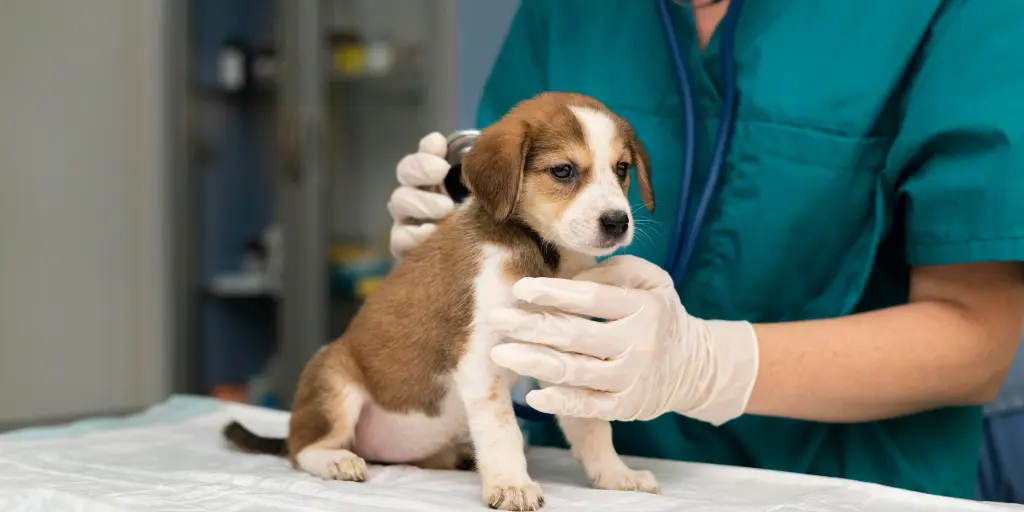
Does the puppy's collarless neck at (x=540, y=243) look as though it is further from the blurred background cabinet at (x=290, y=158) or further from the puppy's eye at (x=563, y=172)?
the blurred background cabinet at (x=290, y=158)

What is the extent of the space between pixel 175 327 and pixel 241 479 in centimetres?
254

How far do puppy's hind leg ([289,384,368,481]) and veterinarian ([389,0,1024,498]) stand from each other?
268 millimetres

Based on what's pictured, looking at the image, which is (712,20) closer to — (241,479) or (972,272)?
(972,272)

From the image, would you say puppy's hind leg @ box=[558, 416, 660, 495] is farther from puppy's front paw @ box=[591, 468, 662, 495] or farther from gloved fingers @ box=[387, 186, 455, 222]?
gloved fingers @ box=[387, 186, 455, 222]

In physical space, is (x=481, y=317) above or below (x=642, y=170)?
below

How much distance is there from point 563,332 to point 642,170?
0.82 ft

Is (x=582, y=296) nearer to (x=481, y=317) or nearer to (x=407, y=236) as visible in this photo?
(x=481, y=317)

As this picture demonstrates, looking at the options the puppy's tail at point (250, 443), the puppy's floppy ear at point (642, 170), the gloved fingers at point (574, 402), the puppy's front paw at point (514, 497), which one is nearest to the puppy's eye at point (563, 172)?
the puppy's floppy ear at point (642, 170)

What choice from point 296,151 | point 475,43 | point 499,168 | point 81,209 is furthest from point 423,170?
point 81,209

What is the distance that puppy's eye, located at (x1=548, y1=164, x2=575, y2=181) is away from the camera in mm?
979

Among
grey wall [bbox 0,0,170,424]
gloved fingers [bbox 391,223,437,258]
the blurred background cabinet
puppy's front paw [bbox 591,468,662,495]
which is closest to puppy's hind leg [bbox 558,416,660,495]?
puppy's front paw [bbox 591,468,662,495]

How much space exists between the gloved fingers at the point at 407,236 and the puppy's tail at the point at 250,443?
1.04ft

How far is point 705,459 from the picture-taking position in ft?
4.25

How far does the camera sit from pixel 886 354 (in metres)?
1.05
